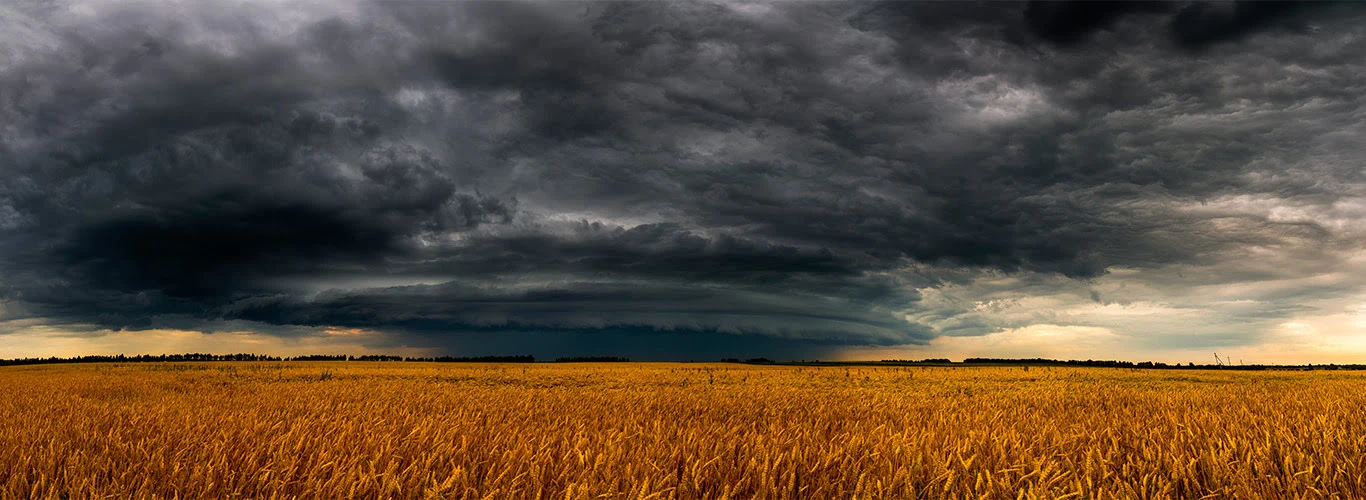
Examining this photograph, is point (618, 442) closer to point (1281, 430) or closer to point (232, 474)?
point (232, 474)

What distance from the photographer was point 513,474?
4.63 metres

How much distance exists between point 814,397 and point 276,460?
33.1 ft

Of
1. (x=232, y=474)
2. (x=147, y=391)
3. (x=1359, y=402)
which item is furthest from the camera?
(x=147, y=391)

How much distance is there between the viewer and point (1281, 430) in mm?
6883

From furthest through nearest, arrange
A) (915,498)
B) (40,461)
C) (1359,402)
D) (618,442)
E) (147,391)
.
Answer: (147,391) < (1359,402) < (618,442) < (40,461) < (915,498)

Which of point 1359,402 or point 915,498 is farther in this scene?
point 1359,402

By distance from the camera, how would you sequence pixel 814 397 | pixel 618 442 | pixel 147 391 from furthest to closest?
pixel 147 391
pixel 814 397
pixel 618 442

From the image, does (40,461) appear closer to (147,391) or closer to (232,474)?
(232,474)

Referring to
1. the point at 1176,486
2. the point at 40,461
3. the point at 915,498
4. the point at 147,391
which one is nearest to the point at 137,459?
the point at 40,461

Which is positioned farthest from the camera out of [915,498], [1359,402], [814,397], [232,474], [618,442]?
[814,397]

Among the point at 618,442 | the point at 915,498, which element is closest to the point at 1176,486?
the point at 915,498

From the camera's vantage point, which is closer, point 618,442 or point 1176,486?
point 1176,486

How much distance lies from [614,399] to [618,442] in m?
7.09

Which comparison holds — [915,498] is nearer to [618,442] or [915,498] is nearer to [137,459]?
[618,442]
